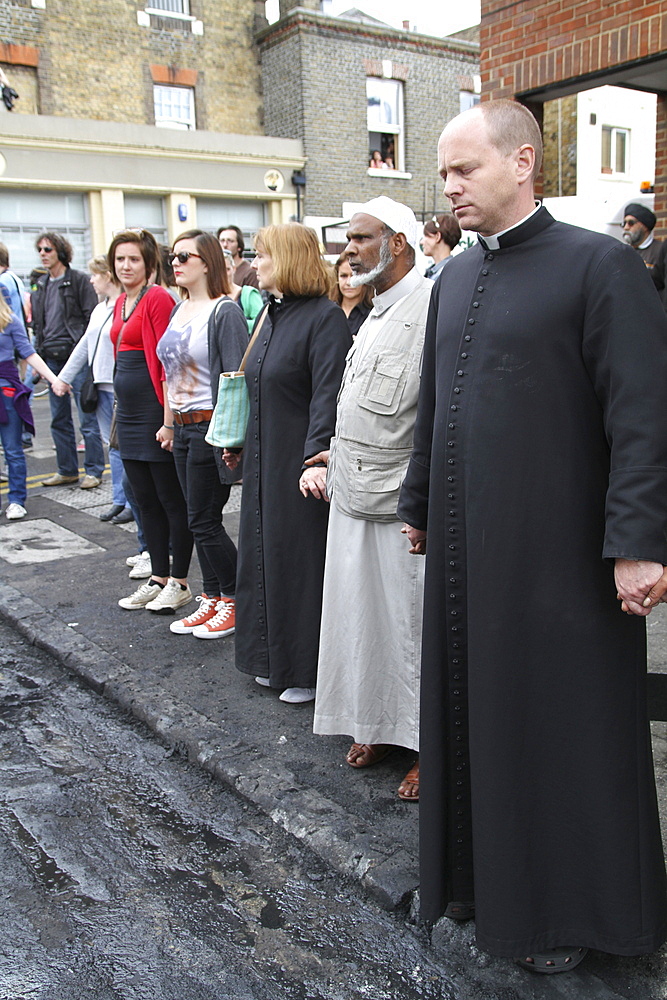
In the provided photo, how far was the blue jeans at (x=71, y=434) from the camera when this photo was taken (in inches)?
357

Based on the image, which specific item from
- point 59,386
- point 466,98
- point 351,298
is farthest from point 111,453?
point 466,98

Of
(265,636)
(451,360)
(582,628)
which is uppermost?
(451,360)

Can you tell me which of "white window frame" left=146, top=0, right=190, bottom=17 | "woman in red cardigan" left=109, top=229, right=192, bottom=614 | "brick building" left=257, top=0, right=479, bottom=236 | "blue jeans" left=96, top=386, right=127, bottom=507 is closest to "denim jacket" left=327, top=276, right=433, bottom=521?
"woman in red cardigan" left=109, top=229, right=192, bottom=614

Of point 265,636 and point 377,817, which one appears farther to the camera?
point 265,636

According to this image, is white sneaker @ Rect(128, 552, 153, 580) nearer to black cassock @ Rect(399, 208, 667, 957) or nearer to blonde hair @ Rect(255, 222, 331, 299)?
blonde hair @ Rect(255, 222, 331, 299)

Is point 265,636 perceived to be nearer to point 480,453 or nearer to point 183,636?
point 183,636

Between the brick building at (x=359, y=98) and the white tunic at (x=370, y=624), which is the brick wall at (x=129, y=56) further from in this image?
the white tunic at (x=370, y=624)

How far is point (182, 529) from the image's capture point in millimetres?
5559

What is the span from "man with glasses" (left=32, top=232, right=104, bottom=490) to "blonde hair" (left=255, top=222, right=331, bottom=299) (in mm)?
5376

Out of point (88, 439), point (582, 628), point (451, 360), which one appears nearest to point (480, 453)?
point (451, 360)

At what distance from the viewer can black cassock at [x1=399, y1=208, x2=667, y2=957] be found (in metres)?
2.29

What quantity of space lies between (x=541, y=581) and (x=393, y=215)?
1.73m

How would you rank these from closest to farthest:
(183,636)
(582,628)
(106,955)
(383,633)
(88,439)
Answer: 1. (582,628)
2. (106,955)
3. (383,633)
4. (183,636)
5. (88,439)

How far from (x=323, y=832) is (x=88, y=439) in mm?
6641
